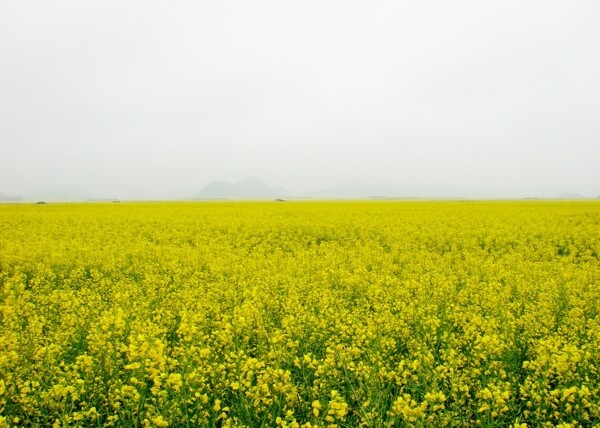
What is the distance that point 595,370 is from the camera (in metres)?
4.00

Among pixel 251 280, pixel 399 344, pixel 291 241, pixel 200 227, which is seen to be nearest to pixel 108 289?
pixel 251 280

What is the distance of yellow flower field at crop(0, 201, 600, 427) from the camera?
11.2ft

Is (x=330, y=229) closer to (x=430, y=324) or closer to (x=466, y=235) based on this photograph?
(x=466, y=235)

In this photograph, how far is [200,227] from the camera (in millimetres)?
17906

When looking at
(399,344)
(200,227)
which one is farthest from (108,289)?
(200,227)

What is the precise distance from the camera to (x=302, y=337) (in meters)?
4.86

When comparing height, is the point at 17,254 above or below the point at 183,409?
above

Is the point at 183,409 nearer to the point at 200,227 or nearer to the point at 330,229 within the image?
the point at 330,229

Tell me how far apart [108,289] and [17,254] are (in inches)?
192

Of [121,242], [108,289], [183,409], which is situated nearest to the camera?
[183,409]

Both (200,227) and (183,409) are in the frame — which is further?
(200,227)

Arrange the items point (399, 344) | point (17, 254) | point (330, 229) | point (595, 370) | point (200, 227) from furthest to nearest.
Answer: point (200, 227), point (330, 229), point (17, 254), point (399, 344), point (595, 370)

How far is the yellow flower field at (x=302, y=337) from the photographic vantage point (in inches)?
134

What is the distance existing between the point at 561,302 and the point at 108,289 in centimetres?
839
